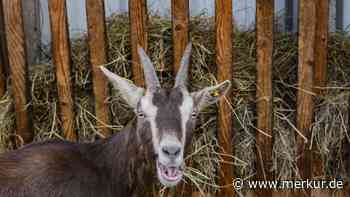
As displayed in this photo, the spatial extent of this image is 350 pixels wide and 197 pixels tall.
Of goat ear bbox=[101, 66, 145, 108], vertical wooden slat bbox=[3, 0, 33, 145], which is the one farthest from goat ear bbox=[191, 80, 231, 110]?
vertical wooden slat bbox=[3, 0, 33, 145]

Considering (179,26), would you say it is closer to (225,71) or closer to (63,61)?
(225,71)

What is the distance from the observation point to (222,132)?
16.1 feet

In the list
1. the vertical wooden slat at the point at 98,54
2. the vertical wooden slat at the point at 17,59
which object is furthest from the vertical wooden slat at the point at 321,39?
the vertical wooden slat at the point at 17,59

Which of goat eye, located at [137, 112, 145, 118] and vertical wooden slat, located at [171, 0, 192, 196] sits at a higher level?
vertical wooden slat, located at [171, 0, 192, 196]

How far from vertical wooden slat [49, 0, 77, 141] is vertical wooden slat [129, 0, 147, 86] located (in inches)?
20.2

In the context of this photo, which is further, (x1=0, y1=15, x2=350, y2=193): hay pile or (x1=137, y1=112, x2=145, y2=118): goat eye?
(x1=0, y1=15, x2=350, y2=193): hay pile

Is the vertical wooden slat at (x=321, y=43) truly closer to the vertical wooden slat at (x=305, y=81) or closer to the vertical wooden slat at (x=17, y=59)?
the vertical wooden slat at (x=305, y=81)

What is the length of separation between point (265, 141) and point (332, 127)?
55cm

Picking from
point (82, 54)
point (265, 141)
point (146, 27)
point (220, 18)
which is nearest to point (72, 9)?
point (82, 54)

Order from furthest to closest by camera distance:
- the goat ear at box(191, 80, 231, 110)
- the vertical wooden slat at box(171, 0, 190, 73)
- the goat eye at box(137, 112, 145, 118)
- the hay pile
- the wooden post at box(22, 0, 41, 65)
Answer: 1. the wooden post at box(22, 0, 41, 65)
2. the hay pile
3. the vertical wooden slat at box(171, 0, 190, 73)
4. the goat ear at box(191, 80, 231, 110)
5. the goat eye at box(137, 112, 145, 118)

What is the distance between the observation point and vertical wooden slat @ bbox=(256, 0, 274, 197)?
15.6 feet

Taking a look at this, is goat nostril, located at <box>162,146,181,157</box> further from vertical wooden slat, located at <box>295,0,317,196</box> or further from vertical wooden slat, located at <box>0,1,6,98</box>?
vertical wooden slat, located at <box>0,1,6,98</box>

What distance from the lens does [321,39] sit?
484 cm

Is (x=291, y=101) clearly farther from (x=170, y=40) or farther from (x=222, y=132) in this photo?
(x=170, y=40)
